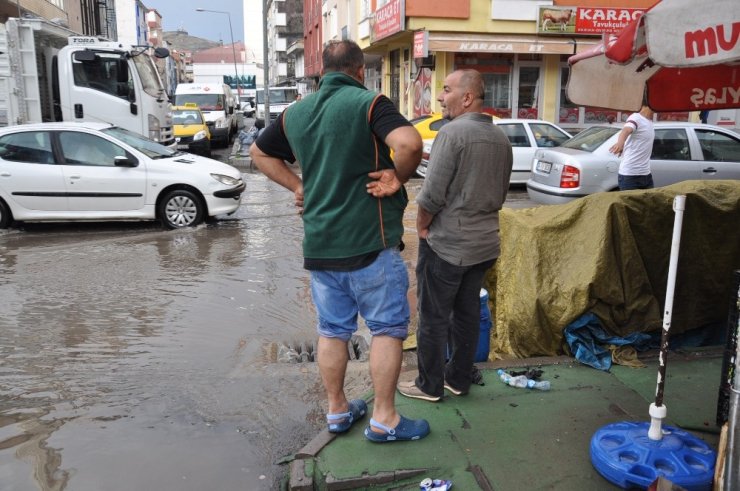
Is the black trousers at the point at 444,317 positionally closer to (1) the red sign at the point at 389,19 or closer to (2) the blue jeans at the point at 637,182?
(2) the blue jeans at the point at 637,182

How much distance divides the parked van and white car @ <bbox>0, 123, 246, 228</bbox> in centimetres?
1501

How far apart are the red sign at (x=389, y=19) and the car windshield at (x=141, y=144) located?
437 inches

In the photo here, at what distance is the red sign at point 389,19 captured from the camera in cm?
1931

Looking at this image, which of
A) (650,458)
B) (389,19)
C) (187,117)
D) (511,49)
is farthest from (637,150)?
(187,117)

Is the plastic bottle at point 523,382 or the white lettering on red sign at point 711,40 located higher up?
the white lettering on red sign at point 711,40

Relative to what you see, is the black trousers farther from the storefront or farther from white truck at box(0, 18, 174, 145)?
the storefront

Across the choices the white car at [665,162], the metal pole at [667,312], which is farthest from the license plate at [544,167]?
the metal pole at [667,312]

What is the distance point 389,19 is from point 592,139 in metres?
11.9

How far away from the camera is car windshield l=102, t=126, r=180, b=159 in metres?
9.65

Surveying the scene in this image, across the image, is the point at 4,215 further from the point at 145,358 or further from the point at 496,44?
the point at 496,44

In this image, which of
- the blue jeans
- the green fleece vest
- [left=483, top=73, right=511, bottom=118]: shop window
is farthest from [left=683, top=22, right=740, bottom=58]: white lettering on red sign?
[left=483, top=73, right=511, bottom=118]: shop window

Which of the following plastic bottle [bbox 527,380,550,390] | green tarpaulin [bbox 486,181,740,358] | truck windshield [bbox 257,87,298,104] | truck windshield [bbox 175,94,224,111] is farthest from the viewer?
truck windshield [bbox 257,87,298,104]

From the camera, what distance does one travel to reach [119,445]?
361 cm

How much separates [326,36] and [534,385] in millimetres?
34952
